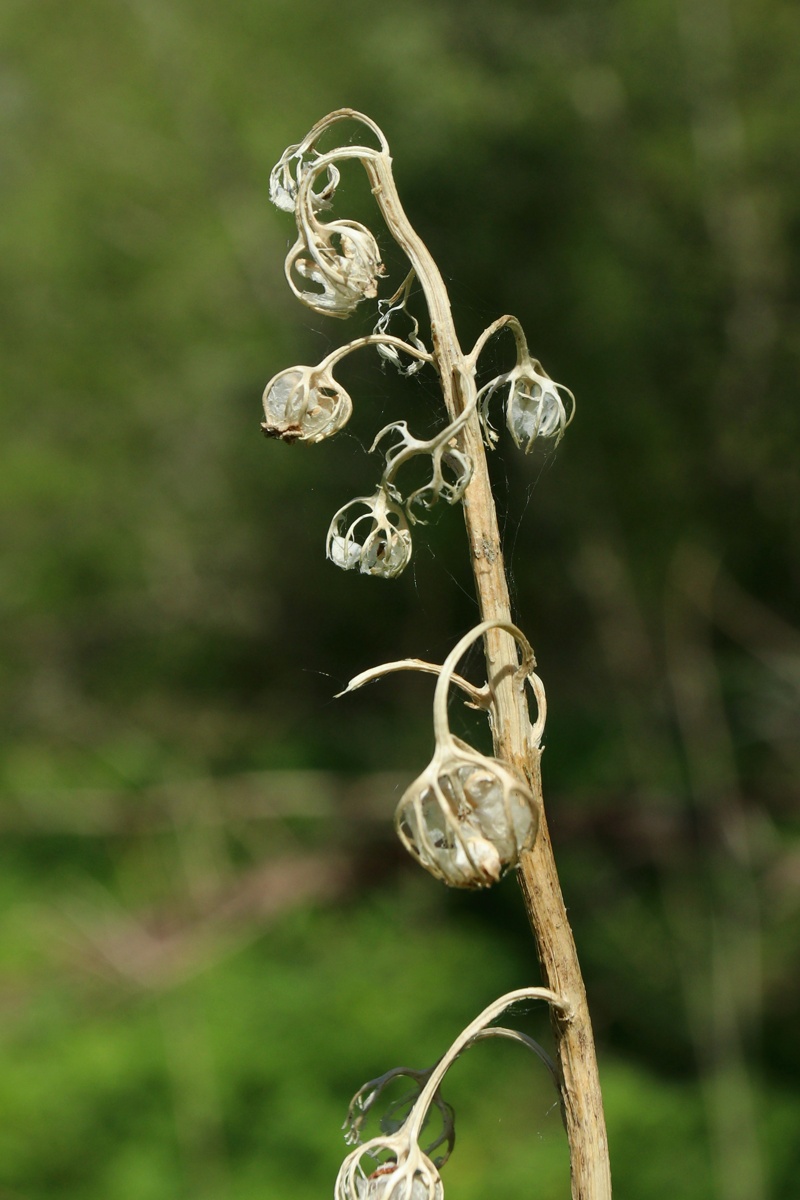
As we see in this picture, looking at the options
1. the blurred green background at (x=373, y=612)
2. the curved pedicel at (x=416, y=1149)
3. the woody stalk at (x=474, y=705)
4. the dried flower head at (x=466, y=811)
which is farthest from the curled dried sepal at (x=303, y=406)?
the blurred green background at (x=373, y=612)

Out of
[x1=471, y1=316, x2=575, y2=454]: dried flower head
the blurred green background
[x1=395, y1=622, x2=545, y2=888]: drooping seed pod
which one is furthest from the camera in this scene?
the blurred green background

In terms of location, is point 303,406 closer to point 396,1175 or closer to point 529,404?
point 529,404

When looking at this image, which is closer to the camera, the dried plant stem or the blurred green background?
the dried plant stem

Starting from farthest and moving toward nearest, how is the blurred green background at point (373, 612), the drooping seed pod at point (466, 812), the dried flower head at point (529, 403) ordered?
the blurred green background at point (373, 612), the dried flower head at point (529, 403), the drooping seed pod at point (466, 812)

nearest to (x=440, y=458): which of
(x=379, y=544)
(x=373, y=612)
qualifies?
(x=379, y=544)

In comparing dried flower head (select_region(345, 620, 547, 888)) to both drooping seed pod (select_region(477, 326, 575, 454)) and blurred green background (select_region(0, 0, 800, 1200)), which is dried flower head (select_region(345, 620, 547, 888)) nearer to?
drooping seed pod (select_region(477, 326, 575, 454))

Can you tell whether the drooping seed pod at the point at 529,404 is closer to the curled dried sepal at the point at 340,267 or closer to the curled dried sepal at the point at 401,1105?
the curled dried sepal at the point at 340,267

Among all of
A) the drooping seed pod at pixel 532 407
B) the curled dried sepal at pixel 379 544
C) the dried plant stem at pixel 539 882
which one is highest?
the drooping seed pod at pixel 532 407

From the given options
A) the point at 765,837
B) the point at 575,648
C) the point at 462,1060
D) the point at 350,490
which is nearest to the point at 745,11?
the point at 350,490

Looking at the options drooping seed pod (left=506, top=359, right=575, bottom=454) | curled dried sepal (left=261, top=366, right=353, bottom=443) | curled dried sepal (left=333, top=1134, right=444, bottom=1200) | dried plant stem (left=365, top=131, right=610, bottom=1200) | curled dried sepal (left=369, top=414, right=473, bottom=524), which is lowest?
curled dried sepal (left=333, top=1134, right=444, bottom=1200)

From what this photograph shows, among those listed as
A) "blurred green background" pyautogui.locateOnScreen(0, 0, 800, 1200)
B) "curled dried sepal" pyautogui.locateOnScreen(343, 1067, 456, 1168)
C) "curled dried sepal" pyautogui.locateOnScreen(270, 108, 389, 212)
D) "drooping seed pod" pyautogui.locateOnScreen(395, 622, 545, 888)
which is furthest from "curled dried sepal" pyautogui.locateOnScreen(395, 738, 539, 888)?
"blurred green background" pyautogui.locateOnScreen(0, 0, 800, 1200)
